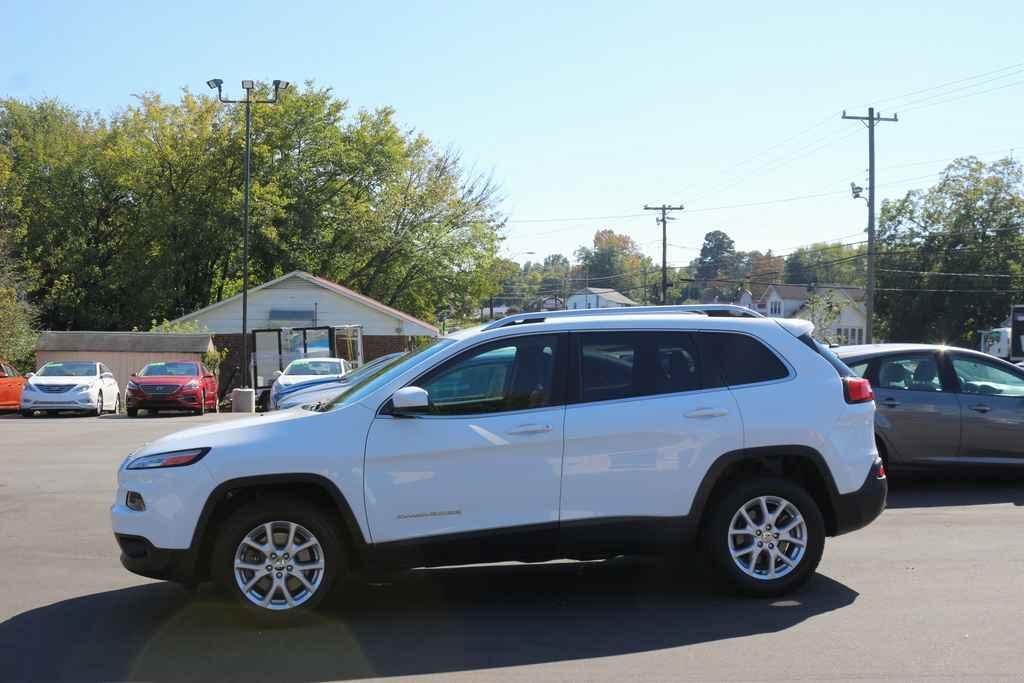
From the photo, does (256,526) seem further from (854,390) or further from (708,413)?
(854,390)

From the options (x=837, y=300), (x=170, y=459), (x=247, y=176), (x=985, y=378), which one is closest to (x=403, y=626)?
(x=170, y=459)

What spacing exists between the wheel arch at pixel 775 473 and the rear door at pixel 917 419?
4315mm

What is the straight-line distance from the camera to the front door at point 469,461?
20.7 feet

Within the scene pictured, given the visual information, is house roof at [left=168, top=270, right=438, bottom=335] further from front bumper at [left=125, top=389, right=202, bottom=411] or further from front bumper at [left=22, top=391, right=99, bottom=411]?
front bumper at [left=22, top=391, right=99, bottom=411]

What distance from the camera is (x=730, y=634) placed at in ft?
19.9

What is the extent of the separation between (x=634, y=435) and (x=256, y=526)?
7.52 feet

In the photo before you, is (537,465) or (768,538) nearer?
(537,465)

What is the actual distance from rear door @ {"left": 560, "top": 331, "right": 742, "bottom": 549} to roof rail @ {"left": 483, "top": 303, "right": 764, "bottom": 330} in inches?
11.5

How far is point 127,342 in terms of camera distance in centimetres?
3691

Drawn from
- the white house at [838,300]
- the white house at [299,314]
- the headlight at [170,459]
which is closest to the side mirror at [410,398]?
the headlight at [170,459]

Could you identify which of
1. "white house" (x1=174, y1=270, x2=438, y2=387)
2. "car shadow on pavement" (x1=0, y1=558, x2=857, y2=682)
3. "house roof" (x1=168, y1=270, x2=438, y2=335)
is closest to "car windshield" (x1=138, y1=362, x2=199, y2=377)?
"white house" (x1=174, y1=270, x2=438, y2=387)

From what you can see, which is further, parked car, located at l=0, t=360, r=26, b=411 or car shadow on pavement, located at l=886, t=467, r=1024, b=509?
parked car, located at l=0, t=360, r=26, b=411

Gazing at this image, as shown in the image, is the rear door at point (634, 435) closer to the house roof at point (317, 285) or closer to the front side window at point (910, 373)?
the front side window at point (910, 373)

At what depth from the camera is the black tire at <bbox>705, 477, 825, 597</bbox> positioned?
22.0 feet
